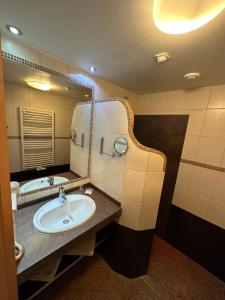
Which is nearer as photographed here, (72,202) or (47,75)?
(47,75)

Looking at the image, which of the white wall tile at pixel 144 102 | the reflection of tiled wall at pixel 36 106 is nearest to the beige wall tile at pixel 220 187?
the white wall tile at pixel 144 102

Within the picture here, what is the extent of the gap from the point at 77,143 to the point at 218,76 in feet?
5.13

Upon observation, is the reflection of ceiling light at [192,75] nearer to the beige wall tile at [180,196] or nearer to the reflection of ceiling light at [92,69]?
the reflection of ceiling light at [92,69]

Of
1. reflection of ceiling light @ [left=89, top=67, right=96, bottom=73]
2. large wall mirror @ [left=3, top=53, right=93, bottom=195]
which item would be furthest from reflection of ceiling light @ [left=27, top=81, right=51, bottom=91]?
reflection of ceiling light @ [left=89, top=67, right=96, bottom=73]

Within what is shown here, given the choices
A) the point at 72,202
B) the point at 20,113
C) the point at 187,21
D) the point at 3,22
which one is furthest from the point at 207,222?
the point at 3,22

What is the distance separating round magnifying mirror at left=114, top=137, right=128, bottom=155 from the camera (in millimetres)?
1198

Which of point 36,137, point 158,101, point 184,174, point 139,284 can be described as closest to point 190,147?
point 184,174

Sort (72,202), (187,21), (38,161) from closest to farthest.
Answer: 1. (187,21)
2. (38,161)
3. (72,202)

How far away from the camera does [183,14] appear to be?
0.70 metres

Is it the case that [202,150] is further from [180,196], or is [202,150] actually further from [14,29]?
[14,29]

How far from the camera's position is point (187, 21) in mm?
729

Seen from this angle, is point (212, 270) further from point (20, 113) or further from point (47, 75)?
point (47, 75)

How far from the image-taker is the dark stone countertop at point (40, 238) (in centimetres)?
76

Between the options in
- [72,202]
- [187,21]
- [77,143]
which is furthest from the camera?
[77,143]
